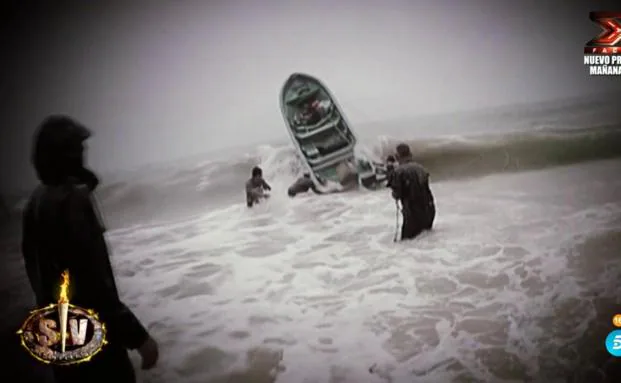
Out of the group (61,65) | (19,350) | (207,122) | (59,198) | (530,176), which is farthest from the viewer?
(530,176)

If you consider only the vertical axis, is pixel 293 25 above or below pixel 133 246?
above

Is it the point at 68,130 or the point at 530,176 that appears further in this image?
the point at 530,176

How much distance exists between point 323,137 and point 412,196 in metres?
0.66

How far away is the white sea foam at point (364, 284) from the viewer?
91.2 inches

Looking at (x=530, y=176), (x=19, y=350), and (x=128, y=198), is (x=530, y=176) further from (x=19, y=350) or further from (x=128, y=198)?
(x=19, y=350)

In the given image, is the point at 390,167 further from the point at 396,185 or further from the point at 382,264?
the point at 382,264

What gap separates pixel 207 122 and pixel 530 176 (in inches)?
79.1

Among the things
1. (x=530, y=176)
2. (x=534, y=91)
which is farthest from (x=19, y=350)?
(x=534, y=91)

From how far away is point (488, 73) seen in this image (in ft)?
9.41

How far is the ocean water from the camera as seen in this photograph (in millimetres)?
2330

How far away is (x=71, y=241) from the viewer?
6.17 ft

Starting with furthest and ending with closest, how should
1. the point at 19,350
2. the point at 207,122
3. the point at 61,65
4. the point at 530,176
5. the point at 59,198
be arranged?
the point at 530,176
the point at 207,122
the point at 61,65
the point at 19,350
the point at 59,198

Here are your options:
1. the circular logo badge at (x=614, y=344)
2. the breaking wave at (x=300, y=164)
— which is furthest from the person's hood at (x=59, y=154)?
the circular logo badge at (x=614, y=344)

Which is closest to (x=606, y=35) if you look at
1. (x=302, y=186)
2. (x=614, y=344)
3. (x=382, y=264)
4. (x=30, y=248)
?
(x=614, y=344)
